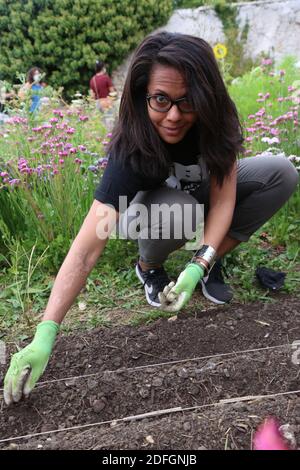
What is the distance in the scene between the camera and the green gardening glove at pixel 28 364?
1279 mm

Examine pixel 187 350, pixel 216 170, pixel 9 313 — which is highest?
pixel 216 170

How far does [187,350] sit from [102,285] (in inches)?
26.8

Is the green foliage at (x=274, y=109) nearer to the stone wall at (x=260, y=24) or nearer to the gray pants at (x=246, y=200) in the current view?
the gray pants at (x=246, y=200)

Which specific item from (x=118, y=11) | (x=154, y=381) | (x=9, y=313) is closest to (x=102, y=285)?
(x=9, y=313)

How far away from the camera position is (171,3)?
957cm

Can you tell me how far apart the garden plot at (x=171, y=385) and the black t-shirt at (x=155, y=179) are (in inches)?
22.6

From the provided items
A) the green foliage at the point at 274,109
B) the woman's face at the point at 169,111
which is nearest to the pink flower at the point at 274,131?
the green foliage at the point at 274,109

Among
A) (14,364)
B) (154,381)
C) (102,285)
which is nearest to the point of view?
(14,364)

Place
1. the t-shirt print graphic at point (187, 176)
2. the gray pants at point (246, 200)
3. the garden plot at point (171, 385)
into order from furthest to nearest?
the gray pants at point (246, 200) < the t-shirt print graphic at point (187, 176) < the garden plot at point (171, 385)

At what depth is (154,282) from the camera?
6.95ft

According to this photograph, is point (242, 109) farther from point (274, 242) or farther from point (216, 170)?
point (216, 170)

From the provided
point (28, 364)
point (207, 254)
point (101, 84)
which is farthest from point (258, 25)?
point (28, 364)

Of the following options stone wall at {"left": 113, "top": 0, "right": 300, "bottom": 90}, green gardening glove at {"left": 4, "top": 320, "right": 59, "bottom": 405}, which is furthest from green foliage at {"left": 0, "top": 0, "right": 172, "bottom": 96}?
green gardening glove at {"left": 4, "top": 320, "right": 59, "bottom": 405}

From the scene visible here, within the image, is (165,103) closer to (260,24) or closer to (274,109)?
(274,109)
